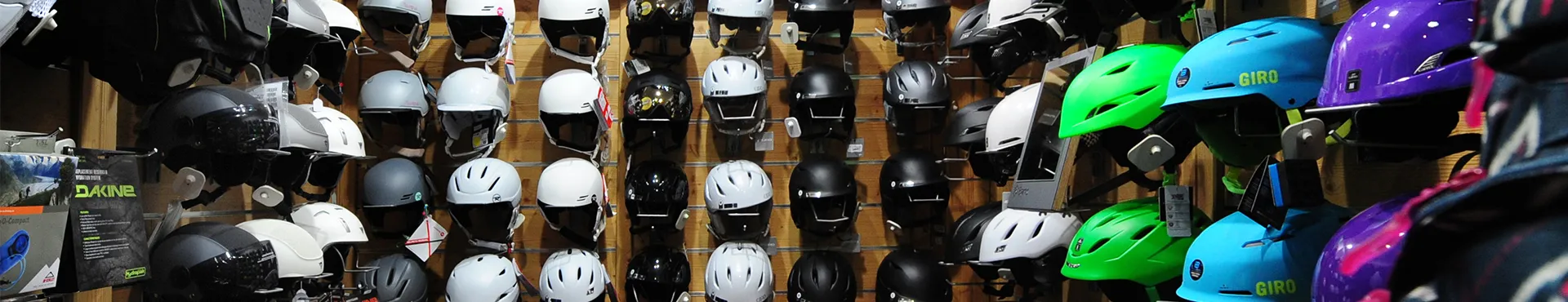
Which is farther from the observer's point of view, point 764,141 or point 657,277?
point 764,141

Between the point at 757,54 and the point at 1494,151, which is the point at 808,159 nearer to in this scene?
the point at 757,54

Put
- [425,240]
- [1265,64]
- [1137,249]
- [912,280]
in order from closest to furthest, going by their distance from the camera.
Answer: [1265,64], [1137,249], [912,280], [425,240]

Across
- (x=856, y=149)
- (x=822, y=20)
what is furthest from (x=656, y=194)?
(x=822, y=20)

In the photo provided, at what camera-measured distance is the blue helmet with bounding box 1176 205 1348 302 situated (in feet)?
7.71

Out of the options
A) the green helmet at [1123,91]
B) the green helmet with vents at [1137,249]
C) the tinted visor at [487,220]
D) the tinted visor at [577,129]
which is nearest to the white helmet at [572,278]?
the tinted visor at [487,220]

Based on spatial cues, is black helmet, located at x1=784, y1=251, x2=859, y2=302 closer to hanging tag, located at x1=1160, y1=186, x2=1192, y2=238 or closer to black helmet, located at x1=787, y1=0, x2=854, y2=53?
black helmet, located at x1=787, y1=0, x2=854, y2=53

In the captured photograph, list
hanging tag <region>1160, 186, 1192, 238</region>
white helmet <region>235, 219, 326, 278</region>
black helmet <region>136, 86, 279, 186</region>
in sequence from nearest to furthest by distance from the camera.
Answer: hanging tag <region>1160, 186, 1192, 238</region>
black helmet <region>136, 86, 279, 186</region>
white helmet <region>235, 219, 326, 278</region>

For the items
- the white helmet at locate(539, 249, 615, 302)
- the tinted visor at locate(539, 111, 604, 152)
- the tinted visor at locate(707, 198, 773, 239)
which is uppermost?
the tinted visor at locate(539, 111, 604, 152)

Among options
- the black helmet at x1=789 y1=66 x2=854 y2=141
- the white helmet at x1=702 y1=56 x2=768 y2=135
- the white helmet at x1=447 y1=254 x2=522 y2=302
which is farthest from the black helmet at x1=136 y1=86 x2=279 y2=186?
the black helmet at x1=789 y1=66 x2=854 y2=141

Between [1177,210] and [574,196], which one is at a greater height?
[1177,210]

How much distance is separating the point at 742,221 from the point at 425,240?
1.71 metres

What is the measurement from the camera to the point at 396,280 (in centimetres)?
530

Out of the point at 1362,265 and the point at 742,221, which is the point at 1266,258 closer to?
the point at 1362,265

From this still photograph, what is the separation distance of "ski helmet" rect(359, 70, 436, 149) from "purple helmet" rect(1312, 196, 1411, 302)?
4630 millimetres
